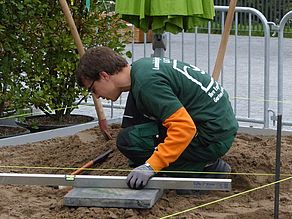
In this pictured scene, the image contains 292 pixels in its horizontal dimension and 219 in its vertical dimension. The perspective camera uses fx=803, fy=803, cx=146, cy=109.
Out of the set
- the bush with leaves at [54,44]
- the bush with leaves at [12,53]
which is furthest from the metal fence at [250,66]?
the bush with leaves at [12,53]

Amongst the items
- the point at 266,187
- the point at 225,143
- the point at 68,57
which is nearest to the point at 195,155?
the point at 225,143

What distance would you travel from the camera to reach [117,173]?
5.54 metres

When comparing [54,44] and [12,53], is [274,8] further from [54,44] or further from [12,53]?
[12,53]

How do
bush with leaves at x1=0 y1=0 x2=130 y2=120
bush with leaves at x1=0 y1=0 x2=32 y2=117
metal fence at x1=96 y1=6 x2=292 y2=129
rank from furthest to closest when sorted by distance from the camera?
metal fence at x1=96 y1=6 x2=292 y2=129
bush with leaves at x1=0 y1=0 x2=130 y2=120
bush with leaves at x1=0 y1=0 x2=32 y2=117

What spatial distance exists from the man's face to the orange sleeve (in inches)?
14.5

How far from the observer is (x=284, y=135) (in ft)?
22.9

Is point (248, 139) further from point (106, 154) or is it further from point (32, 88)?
point (32, 88)

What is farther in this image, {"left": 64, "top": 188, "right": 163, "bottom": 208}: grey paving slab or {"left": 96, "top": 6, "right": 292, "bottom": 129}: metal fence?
{"left": 96, "top": 6, "right": 292, "bottom": 129}: metal fence

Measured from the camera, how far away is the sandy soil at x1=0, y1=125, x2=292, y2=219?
4.71 metres

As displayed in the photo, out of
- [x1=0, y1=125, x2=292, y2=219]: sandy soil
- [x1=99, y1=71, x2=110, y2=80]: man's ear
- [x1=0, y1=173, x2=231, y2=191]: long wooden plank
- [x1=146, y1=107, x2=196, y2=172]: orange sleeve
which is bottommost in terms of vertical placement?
[x1=0, y1=125, x2=292, y2=219]: sandy soil

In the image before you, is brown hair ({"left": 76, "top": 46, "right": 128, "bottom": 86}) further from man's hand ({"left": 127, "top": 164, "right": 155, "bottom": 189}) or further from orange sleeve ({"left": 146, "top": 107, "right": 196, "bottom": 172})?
man's hand ({"left": 127, "top": 164, "right": 155, "bottom": 189})

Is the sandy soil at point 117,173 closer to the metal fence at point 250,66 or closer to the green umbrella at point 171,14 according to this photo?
the green umbrella at point 171,14

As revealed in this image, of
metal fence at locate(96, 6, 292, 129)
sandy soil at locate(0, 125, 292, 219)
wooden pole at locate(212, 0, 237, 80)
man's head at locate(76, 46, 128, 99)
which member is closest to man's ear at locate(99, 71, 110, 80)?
man's head at locate(76, 46, 128, 99)

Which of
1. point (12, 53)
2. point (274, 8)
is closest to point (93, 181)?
point (12, 53)
